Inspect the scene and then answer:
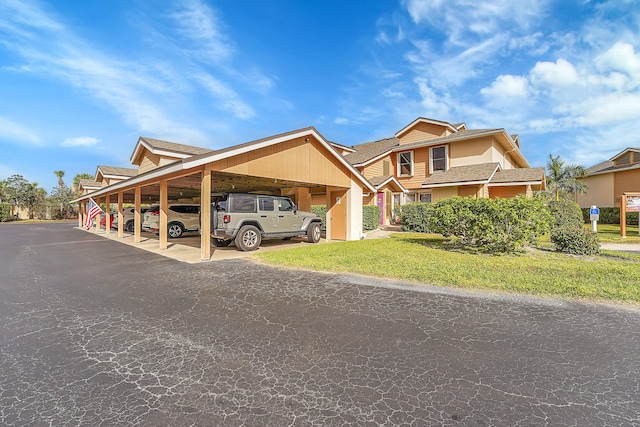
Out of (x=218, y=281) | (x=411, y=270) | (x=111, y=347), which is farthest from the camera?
(x=411, y=270)

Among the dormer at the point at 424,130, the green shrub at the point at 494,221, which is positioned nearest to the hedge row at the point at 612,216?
the dormer at the point at 424,130

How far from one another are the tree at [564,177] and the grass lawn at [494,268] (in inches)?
887

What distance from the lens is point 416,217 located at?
1662 cm

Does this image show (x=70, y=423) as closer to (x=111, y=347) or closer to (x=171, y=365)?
(x=171, y=365)

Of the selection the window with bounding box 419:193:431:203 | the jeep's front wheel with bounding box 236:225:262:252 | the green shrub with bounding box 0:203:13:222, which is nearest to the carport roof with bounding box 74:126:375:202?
the jeep's front wheel with bounding box 236:225:262:252

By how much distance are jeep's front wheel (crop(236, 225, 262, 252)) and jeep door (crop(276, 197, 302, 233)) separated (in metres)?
1.14

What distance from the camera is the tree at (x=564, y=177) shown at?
86.4 ft

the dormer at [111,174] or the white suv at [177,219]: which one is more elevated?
the dormer at [111,174]

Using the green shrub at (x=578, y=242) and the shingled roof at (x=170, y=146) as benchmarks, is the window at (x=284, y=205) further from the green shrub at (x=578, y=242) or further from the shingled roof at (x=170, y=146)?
the shingled roof at (x=170, y=146)

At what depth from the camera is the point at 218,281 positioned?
620 centimetres

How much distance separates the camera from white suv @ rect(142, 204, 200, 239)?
1587cm

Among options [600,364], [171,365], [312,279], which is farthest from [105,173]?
[600,364]

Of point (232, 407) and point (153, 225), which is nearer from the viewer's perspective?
point (232, 407)

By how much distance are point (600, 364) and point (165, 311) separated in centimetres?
524
